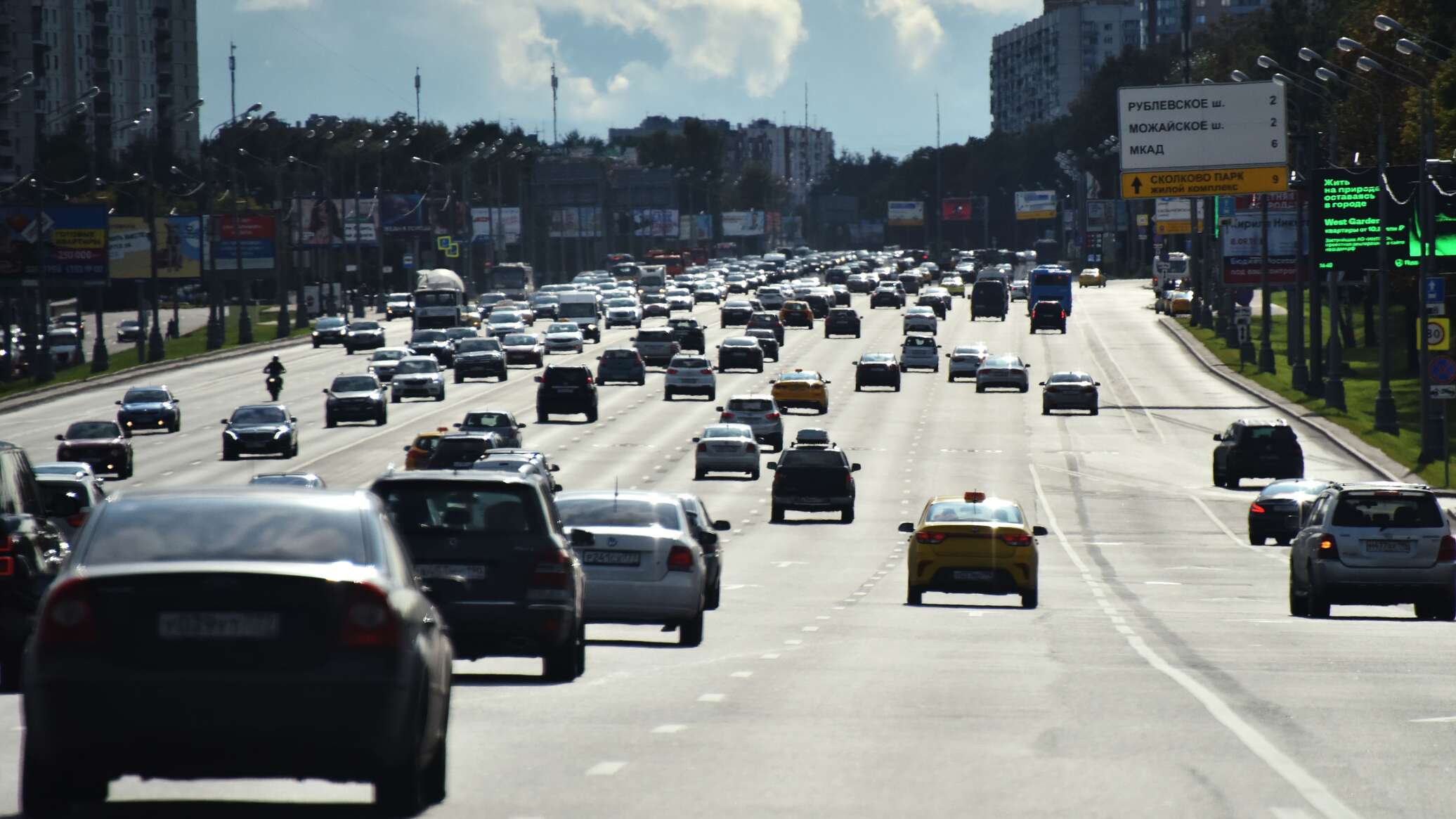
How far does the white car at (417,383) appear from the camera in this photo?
77062 millimetres

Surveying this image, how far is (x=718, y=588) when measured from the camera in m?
25.5

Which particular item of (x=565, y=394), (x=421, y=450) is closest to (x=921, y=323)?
(x=565, y=394)

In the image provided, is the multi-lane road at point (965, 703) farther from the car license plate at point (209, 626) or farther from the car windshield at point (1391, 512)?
the car windshield at point (1391, 512)

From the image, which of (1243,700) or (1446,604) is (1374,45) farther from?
(1243,700)

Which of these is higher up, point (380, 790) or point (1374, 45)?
point (1374, 45)

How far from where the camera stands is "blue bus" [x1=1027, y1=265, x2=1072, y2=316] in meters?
116

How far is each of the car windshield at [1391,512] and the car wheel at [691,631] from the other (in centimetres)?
773

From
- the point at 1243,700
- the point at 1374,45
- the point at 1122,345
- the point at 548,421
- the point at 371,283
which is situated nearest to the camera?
the point at 1243,700

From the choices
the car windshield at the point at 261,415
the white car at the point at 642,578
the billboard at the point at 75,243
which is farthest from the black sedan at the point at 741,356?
the white car at the point at 642,578

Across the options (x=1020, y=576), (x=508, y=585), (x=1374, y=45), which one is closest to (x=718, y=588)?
(x=1020, y=576)

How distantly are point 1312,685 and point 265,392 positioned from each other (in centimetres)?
7153

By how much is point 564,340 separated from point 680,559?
8126cm

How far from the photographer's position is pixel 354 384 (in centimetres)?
7050

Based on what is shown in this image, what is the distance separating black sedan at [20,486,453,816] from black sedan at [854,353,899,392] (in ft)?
241
